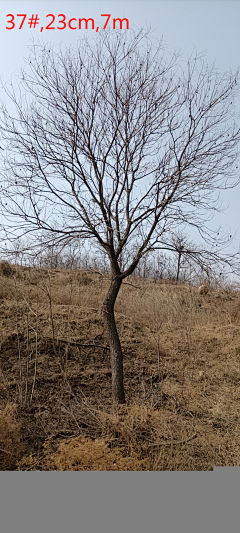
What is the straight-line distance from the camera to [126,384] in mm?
5938

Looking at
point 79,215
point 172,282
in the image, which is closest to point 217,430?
point 79,215

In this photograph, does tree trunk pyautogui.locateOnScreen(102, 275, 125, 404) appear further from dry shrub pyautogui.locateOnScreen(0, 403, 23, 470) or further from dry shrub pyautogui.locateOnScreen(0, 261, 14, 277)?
dry shrub pyautogui.locateOnScreen(0, 261, 14, 277)

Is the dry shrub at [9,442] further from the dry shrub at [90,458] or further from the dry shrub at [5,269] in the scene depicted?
the dry shrub at [5,269]

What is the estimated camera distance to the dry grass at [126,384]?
13.0 feet

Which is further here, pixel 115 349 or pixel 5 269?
pixel 5 269

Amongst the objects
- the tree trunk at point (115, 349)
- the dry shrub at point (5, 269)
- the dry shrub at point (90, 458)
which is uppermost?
the dry shrub at point (5, 269)

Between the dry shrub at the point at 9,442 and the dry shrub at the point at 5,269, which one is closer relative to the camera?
the dry shrub at the point at 9,442

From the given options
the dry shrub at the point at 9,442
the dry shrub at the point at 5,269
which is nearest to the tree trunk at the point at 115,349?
the dry shrub at the point at 9,442

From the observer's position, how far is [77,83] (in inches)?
181

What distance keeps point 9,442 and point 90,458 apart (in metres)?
0.84

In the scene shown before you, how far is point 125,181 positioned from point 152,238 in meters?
0.74

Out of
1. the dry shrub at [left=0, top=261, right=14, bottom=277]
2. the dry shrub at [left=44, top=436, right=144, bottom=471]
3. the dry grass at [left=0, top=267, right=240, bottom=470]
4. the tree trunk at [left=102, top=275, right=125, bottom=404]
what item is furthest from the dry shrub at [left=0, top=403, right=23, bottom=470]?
the dry shrub at [left=0, top=261, right=14, bottom=277]

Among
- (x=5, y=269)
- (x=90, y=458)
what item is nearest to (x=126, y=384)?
(x=90, y=458)

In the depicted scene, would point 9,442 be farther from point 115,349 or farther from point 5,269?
point 5,269
